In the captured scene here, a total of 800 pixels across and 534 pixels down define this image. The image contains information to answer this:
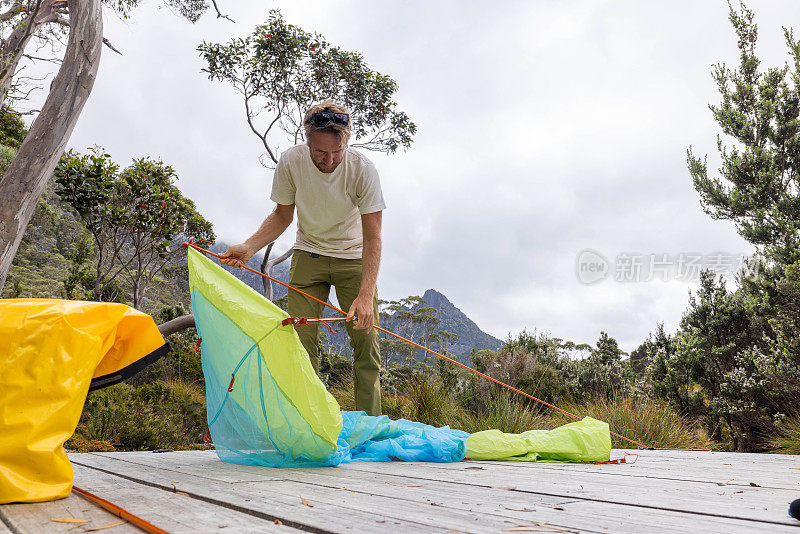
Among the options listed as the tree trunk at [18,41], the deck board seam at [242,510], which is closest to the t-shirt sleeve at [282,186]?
the deck board seam at [242,510]

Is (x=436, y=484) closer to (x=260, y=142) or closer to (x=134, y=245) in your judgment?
(x=134, y=245)

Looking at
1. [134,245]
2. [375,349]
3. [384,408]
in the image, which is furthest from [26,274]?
[375,349]

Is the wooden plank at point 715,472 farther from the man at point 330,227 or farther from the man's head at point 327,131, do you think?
the man's head at point 327,131

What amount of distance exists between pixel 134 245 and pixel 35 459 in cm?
821

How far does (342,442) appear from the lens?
2014mm

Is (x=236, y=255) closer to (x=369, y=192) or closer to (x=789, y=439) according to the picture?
(x=369, y=192)

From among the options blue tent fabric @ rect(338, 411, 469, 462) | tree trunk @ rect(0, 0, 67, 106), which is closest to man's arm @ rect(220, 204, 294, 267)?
blue tent fabric @ rect(338, 411, 469, 462)

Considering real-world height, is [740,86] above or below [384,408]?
above

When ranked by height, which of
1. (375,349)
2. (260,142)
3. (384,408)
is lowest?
(384,408)

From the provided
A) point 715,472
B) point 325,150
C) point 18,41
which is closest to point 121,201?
point 18,41

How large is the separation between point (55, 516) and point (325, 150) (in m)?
1.82

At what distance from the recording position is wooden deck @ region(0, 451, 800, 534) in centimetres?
86

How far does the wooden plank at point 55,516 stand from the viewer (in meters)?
0.84

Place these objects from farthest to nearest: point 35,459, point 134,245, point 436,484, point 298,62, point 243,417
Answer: point 298,62, point 134,245, point 243,417, point 436,484, point 35,459
